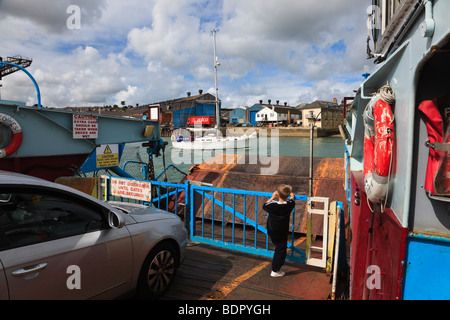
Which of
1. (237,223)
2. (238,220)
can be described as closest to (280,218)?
(238,220)

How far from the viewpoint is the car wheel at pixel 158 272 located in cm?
338

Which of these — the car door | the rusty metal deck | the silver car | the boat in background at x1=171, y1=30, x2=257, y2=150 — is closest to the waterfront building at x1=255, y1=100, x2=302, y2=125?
the boat in background at x1=171, y1=30, x2=257, y2=150

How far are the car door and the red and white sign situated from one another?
10.1ft

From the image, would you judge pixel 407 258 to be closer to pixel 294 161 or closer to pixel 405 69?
pixel 405 69

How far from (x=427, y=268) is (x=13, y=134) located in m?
5.88

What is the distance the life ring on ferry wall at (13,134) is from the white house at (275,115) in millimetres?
75085

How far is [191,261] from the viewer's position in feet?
15.6

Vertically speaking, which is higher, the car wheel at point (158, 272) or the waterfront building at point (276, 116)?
the waterfront building at point (276, 116)

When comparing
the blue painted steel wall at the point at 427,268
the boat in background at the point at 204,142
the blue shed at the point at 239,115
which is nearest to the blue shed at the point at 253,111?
the blue shed at the point at 239,115

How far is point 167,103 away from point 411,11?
2853 inches

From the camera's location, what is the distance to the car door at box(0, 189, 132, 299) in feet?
7.57

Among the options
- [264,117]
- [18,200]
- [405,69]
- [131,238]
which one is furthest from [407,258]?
[264,117]

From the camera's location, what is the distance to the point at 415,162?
89.3 inches

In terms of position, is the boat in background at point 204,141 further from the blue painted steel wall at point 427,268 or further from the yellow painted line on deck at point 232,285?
the blue painted steel wall at point 427,268
